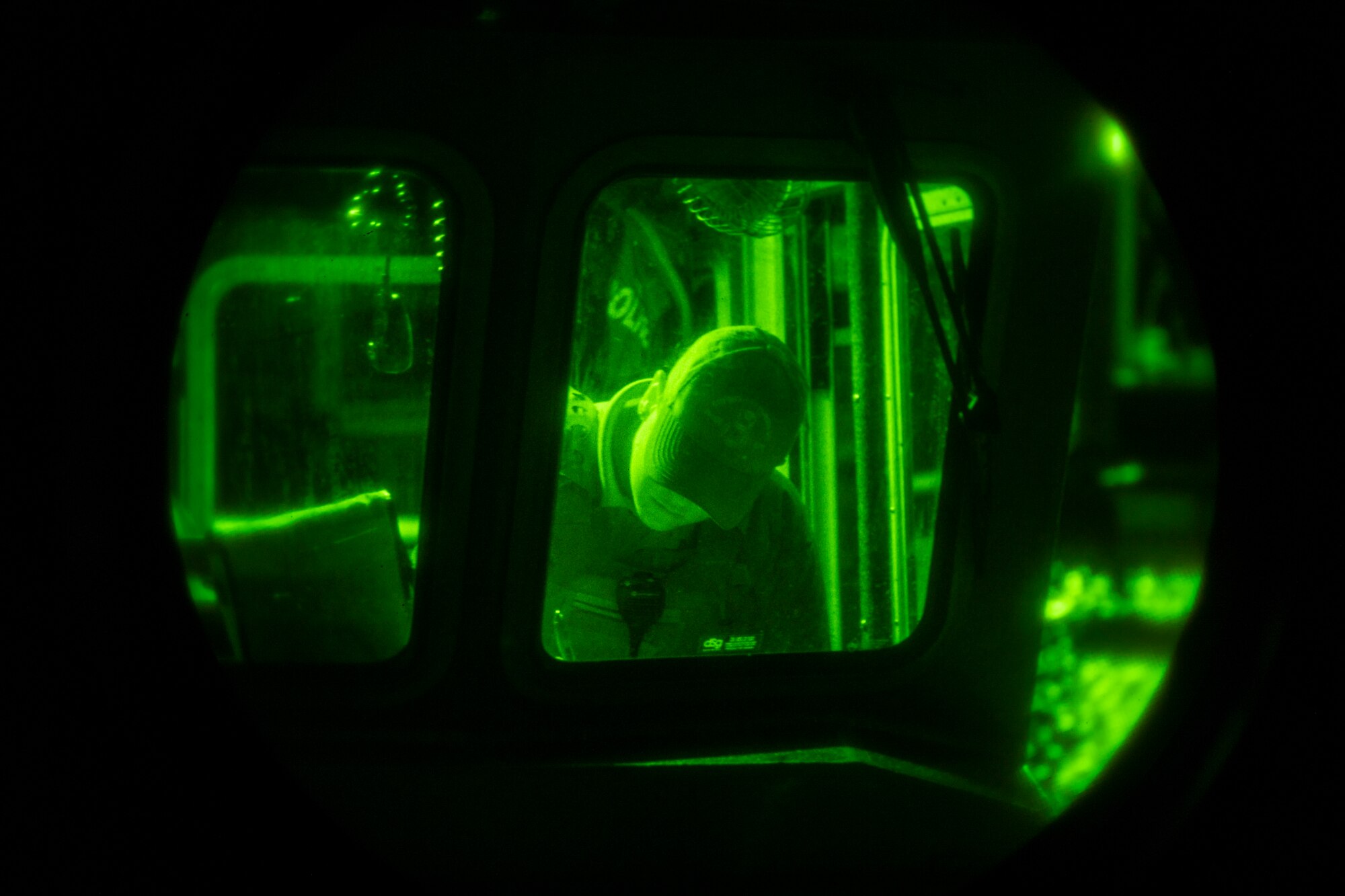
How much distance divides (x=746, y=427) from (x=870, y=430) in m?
0.28

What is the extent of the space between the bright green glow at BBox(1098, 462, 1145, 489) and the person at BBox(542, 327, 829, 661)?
8.41 m

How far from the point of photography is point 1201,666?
1310 millimetres

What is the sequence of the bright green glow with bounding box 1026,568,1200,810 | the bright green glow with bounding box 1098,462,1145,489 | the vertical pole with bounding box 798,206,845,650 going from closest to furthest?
1. the vertical pole with bounding box 798,206,845,650
2. the bright green glow with bounding box 1026,568,1200,810
3. the bright green glow with bounding box 1098,462,1145,489

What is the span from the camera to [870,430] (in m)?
1.77

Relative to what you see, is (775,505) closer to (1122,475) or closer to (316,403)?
(316,403)

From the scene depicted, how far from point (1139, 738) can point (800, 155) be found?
970mm

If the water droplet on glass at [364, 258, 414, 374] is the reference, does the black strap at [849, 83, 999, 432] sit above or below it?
above

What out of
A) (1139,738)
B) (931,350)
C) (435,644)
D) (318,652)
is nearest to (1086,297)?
(931,350)

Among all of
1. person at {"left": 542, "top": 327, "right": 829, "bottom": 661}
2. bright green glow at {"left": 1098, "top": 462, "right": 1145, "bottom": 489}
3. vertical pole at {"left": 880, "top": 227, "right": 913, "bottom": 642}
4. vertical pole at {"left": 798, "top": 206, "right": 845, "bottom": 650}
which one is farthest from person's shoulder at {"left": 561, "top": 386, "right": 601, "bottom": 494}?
bright green glow at {"left": 1098, "top": 462, "right": 1145, "bottom": 489}

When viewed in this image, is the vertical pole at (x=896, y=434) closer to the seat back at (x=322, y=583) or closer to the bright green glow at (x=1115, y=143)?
the bright green glow at (x=1115, y=143)

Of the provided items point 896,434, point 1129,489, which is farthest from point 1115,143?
point 1129,489

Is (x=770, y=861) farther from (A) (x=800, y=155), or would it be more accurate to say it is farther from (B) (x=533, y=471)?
(A) (x=800, y=155)

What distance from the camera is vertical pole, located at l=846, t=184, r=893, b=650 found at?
172 centimetres

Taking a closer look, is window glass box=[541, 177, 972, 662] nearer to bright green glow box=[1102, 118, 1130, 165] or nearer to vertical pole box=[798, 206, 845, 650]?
vertical pole box=[798, 206, 845, 650]
